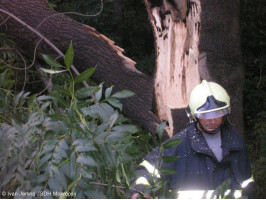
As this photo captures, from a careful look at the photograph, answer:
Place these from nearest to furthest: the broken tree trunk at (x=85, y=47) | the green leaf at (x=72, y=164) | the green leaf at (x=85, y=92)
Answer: the green leaf at (x=72, y=164) → the green leaf at (x=85, y=92) → the broken tree trunk at (x=85, y=47)

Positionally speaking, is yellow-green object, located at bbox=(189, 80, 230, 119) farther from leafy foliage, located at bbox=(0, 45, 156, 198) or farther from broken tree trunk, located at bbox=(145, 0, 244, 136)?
leafy foliage, located at bbox=(0, 45, 156, 198)

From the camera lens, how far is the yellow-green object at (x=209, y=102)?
2.80 meters

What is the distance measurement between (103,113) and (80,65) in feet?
7.86

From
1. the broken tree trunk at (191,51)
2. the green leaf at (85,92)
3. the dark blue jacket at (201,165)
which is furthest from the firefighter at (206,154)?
the green leaf at (85,92)

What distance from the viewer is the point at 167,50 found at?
3.82 meters

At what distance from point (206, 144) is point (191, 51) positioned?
1104 millimetres

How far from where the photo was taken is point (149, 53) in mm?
9602

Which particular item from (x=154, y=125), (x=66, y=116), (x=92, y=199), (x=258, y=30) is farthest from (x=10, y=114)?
(x=258, y=30)

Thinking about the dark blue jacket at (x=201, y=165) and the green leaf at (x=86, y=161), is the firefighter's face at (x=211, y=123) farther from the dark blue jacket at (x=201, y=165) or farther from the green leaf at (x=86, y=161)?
the green leaf at (x=86, y=161)

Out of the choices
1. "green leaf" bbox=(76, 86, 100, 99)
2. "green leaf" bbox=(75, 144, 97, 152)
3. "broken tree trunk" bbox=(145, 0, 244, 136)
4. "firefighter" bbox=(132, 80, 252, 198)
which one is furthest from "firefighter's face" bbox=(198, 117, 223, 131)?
"green leaf" bbox=(75, 144, 97, 152)

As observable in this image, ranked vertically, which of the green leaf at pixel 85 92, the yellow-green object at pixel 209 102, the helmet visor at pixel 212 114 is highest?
the green leaf at pixel 85 92

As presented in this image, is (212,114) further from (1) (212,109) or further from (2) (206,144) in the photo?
(2) (206,144)

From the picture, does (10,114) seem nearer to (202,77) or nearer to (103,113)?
(103,113)

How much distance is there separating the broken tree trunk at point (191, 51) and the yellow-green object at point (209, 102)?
655 millimetres
